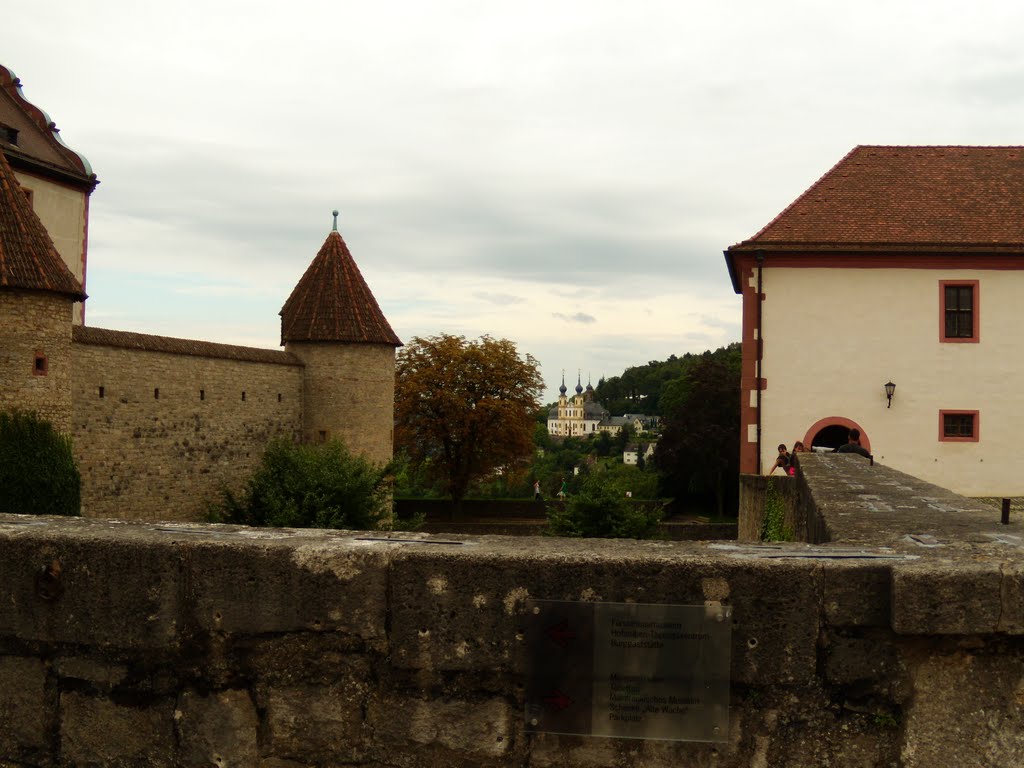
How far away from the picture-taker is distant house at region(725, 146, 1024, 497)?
834 inches

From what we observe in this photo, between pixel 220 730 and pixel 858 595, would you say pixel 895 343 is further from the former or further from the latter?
pixel 220 730

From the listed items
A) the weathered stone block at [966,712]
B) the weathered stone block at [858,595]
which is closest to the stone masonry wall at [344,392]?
the weathered stone block at [858,595]

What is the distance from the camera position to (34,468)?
19234 mm

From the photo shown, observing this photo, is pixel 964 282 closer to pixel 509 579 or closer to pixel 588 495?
pixel 588 495

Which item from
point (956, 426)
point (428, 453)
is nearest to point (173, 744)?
point (956, 426)

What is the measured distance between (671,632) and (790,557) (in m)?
0.43

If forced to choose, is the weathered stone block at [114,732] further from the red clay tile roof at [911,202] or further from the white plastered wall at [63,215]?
the white plastered wall at [63,215]

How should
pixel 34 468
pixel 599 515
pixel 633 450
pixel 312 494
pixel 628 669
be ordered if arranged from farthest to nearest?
1. pixel 633 450
2. pixel 599 515
3. pixel 312 494
4. pixel 34 468
5. pixel 628 669

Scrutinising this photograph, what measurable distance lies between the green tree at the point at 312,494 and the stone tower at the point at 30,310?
20.9 feet

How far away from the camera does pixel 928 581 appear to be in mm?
2803

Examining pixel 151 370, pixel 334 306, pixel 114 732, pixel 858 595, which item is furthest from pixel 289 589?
pixel 334 306

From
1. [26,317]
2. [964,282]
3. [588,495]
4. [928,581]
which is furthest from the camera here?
[588,495]

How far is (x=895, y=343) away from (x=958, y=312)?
4.95 ft

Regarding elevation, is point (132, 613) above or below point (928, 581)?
below
